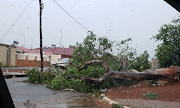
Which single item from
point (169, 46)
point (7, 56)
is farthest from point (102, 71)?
point (7, 56)

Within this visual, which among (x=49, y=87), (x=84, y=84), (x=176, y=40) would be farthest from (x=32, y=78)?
(x=176, y=40)

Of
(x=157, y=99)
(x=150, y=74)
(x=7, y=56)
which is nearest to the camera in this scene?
(x=157, y=99)

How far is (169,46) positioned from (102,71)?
323 cm

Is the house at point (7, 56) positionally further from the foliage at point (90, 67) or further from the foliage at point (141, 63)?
the foliage at point (141, 63)

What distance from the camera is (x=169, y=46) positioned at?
24.9 ft

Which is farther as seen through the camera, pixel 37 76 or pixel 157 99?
pixel 37 76

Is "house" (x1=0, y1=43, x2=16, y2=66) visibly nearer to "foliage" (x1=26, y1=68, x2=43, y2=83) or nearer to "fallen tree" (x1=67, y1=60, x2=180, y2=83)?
"foliage" (x1=26, y1=68, x2=43, y2=83)

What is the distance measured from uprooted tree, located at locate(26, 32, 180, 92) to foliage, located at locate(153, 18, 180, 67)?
0.80 m

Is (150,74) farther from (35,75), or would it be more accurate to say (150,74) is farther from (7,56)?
(7,56)

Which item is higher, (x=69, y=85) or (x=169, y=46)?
(x=169, y=46)

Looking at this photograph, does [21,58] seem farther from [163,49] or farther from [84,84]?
[163,49]

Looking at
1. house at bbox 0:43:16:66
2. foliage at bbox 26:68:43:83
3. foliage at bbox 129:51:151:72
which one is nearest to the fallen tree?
foliage at bbox 129:51:151:72

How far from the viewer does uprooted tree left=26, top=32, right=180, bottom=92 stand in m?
6.46

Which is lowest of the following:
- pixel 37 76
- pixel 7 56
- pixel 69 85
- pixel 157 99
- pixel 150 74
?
pixel 157 99
